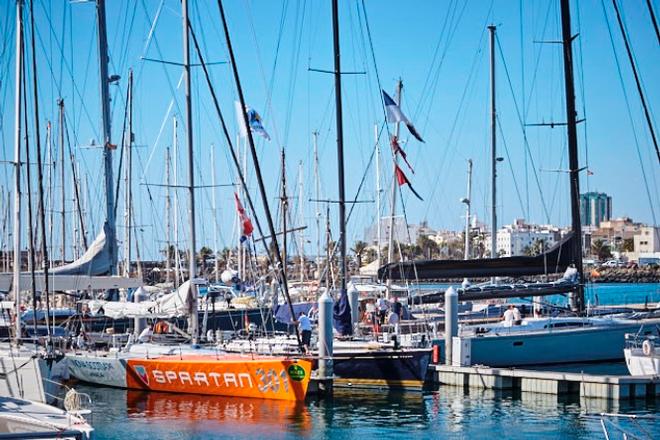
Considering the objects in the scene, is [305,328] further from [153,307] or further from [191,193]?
[153,307]

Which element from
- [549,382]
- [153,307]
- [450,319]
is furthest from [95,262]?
[549,382]

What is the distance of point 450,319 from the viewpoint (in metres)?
33.4

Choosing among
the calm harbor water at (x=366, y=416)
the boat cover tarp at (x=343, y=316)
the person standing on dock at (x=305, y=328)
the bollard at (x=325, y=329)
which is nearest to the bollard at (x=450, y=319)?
the calm harbor water at (x=366, y=416)

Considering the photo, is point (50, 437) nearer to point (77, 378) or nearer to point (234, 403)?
point (234, 403)

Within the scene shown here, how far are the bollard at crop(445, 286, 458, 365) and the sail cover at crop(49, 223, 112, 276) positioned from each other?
12005 millimetres

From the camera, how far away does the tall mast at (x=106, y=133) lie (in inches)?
1479

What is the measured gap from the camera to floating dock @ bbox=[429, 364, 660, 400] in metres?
29.1

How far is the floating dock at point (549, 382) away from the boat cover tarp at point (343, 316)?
284cm

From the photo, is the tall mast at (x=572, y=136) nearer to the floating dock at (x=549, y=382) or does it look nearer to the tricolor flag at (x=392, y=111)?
the tricolor flag at (x=392, y=111)

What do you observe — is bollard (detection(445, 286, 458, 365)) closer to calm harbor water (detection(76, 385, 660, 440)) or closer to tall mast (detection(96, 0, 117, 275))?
calm harbor water (detection(76, 385, 660, 440))

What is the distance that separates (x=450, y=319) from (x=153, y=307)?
9.77m

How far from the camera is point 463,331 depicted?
36625mm

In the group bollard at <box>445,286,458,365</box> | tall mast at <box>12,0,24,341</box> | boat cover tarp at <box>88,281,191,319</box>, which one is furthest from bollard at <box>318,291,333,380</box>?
tall mast at <box>12,0,24,341</box>

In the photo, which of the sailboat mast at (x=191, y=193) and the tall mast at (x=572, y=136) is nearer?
the sailboat mast at (x=191, y=193)
